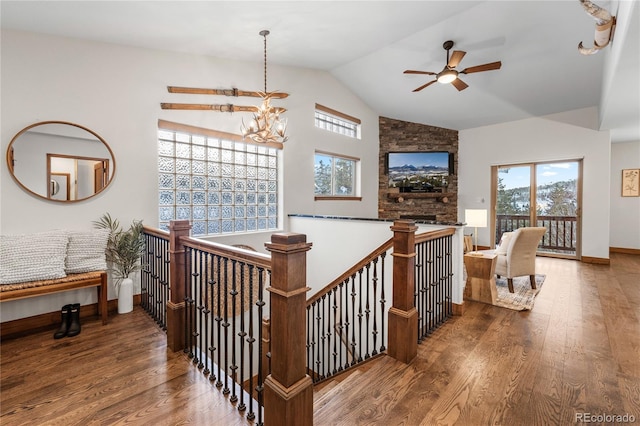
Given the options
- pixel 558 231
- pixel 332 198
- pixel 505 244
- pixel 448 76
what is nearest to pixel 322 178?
pixel 332 198

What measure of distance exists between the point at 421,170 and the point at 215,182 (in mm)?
5124

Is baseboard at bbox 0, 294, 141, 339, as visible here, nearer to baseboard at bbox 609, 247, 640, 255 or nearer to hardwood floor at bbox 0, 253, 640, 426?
hardwood floor at bbox 0, 253, 640, 426

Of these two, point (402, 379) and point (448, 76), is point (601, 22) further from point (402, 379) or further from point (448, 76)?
point (402, 379)

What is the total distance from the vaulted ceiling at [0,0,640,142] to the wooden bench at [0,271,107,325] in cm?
244

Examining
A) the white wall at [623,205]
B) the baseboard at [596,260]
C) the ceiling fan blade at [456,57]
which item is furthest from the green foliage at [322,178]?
the white wall at [623,205]

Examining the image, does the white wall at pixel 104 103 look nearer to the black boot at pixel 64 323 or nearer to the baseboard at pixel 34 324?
the baseboard at pixel 34 324

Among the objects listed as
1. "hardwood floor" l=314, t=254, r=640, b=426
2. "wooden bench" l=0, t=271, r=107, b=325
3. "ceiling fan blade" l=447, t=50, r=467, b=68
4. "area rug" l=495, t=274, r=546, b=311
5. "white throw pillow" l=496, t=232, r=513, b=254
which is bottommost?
"hardwood floor" l=314, t=254, r=640, b=426

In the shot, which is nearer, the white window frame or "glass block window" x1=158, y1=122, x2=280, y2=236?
"glass block window" x1=158, y1=122, x2=280, y2=236

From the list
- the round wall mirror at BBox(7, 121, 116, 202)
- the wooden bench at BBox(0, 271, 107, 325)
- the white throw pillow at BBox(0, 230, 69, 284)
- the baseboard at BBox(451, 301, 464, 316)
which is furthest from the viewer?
the baseboard at BBox(451, 301, 464, 316)

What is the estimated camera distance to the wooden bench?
7.91ft

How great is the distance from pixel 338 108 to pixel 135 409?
5.87m

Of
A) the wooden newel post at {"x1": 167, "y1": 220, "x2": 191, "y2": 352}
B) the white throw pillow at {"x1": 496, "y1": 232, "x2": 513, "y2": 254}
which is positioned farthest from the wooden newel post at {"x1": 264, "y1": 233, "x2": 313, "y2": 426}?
the white throw pillow at {"x1": 496, "y1": 232, "x2": 513, "y2": 254}

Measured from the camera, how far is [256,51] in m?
4.15

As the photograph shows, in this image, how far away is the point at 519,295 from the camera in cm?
366
